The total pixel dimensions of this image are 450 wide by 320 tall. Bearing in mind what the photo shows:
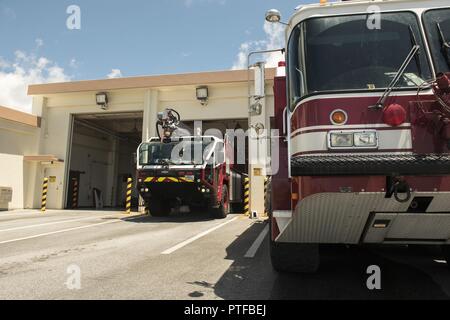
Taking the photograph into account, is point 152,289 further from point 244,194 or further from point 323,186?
point 244,194

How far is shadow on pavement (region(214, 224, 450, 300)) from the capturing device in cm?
371

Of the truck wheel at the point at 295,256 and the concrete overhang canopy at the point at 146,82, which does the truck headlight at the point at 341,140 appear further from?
the concrete overhang canopy at the point at 146,82

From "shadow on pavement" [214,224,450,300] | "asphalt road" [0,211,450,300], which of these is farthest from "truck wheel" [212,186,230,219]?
"shadow on pavement" [214,224,450,300]

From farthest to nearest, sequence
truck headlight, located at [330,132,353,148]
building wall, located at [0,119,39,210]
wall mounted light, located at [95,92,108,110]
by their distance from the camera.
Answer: wall mounted light, located at [95,92,108,110]
building wall, located at [0,119,39,210]
truck headlight, located at [330,132,353,148]

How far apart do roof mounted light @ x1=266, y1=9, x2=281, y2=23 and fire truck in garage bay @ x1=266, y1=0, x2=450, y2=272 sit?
0.25 meters

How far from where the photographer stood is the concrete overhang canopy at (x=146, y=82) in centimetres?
1641

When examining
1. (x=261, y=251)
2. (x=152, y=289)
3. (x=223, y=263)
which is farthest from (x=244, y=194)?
(x=152, y=289)

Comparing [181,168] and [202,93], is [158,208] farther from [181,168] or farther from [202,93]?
[202,93]

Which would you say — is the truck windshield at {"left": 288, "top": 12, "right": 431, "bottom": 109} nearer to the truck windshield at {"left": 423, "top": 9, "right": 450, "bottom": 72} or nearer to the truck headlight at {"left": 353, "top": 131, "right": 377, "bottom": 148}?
the truck windshield at {"left": 423, "top": 9, "right": 450, "bottom": 72}

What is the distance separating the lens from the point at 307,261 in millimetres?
4246

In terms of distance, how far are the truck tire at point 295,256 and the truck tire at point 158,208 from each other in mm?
8486

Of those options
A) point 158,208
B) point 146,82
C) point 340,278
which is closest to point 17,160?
point 146,82

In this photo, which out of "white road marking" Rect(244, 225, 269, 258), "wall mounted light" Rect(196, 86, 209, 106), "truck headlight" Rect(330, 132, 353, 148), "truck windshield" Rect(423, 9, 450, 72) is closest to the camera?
"truck headlight" Rect(330, 132, 353, 148)
